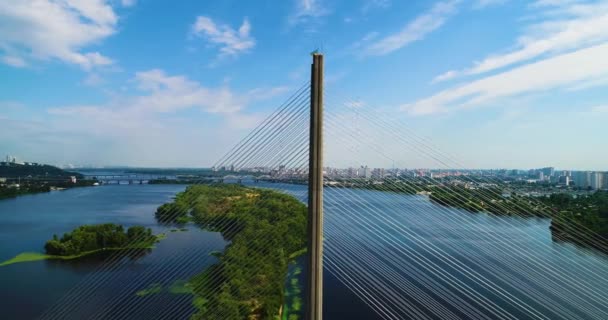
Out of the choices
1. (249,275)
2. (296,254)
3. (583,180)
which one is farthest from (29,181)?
(583,180)

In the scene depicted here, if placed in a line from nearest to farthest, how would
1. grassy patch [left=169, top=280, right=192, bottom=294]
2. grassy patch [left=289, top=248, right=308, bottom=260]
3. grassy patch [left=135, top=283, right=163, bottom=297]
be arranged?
1. grassy patch [left=135, top=283, right=163, bottom=297]
2. grassy patch [left=169, top=280, right=192, bottom=294]
3. grassy patch [left=289, top=248, right=308, bottom=260]

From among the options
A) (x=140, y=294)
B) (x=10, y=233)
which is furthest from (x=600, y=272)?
(x=10, y=233)

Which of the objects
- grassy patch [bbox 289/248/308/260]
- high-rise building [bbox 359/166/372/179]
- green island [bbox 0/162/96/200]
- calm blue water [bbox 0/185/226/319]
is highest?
high-rise building [bbox 359/166/372/179]

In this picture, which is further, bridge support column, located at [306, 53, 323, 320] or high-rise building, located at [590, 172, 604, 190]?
high-rise building, located at [590, 172, 604, 190]

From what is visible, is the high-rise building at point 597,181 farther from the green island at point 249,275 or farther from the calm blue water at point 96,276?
the calm blue water at point 96,276

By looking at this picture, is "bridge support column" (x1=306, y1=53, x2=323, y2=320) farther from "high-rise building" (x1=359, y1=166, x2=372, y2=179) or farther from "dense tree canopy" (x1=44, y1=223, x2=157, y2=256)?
"dense tree canopy" (x1=44, y1=223, x2=157, y2=256)

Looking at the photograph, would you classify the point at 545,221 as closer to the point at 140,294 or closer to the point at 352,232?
the point at 352,232

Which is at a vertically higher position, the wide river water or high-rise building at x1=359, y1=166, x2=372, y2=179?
high-rise building at x1=359, y1=166, x2=372, y2=179

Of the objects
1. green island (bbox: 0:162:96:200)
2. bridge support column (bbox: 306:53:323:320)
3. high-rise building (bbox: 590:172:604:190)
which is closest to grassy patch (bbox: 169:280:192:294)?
bridge support column (bbox: 306:53:323:320)
